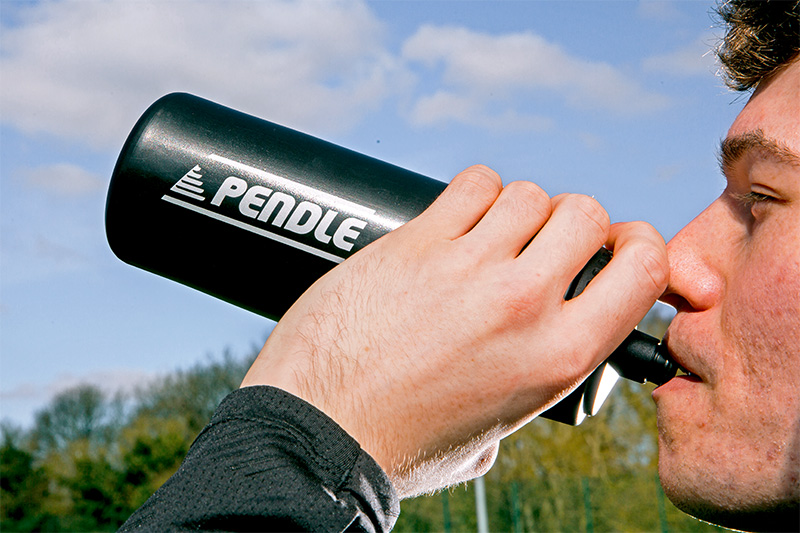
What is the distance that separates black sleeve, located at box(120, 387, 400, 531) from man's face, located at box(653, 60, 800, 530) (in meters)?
0.75

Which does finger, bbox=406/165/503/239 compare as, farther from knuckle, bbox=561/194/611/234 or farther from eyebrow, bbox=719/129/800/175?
eyebrow, bbox=719/129/800/175

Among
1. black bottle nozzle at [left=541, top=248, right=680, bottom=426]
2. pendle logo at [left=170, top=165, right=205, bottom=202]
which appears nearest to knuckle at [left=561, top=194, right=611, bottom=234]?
black bottle nozzle at [left=541, top=248, right=680, bottom=426]

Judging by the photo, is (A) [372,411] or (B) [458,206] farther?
(B) [458,206]

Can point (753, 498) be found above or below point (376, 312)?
below

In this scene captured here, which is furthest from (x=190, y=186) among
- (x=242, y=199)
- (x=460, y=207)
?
(x=460, y=207)

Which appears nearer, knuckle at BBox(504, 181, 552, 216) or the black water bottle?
knuckle at BBox(504, 181, 552, 216)

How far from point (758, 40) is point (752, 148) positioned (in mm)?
387

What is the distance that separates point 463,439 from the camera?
114cm

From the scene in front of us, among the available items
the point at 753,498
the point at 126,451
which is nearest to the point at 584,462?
the point at 126,451

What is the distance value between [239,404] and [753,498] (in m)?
1.07

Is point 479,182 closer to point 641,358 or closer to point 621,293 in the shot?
point 621,293

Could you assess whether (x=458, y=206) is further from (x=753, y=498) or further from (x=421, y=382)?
(x=753, y=498)

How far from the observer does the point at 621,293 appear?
1.13 m

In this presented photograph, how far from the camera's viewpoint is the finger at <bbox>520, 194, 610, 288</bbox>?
1108 mm
